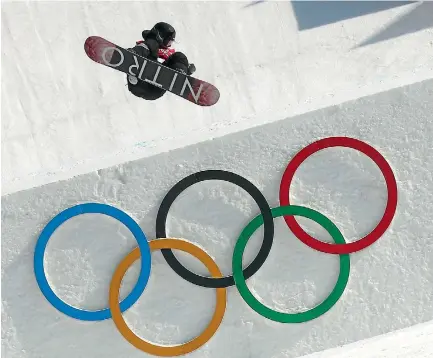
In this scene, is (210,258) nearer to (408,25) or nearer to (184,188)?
(184,188)

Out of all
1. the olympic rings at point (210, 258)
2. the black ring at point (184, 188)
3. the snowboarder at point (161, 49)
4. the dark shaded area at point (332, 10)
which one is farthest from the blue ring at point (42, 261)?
the dark shaded area at point (332, 10)

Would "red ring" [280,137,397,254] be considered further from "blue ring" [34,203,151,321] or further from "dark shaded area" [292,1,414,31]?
"dark shaded area" [292,1,414,31]

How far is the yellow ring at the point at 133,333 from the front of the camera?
5281 mm

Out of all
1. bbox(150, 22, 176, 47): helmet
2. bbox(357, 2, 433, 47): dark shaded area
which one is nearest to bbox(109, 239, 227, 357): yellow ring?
bbox(150, 22, 176, 47): helmet

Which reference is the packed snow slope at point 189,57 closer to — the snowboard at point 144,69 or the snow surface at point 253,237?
the snowboard at point 144,69

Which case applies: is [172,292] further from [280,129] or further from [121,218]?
[280,129]

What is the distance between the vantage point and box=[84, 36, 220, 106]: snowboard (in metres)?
5.84

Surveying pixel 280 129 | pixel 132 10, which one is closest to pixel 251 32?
pixel 132 10

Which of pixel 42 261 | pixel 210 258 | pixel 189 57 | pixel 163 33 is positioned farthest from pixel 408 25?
pixel 42 261

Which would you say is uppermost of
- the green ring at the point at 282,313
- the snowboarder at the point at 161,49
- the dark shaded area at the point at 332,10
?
the snowboarder at the point at 161,49

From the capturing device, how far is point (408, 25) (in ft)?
22.7

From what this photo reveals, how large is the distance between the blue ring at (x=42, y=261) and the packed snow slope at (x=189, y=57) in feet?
4.92

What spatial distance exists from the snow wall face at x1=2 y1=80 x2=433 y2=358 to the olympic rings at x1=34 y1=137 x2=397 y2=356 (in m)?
0.07

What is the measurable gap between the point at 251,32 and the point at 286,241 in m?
2.56
